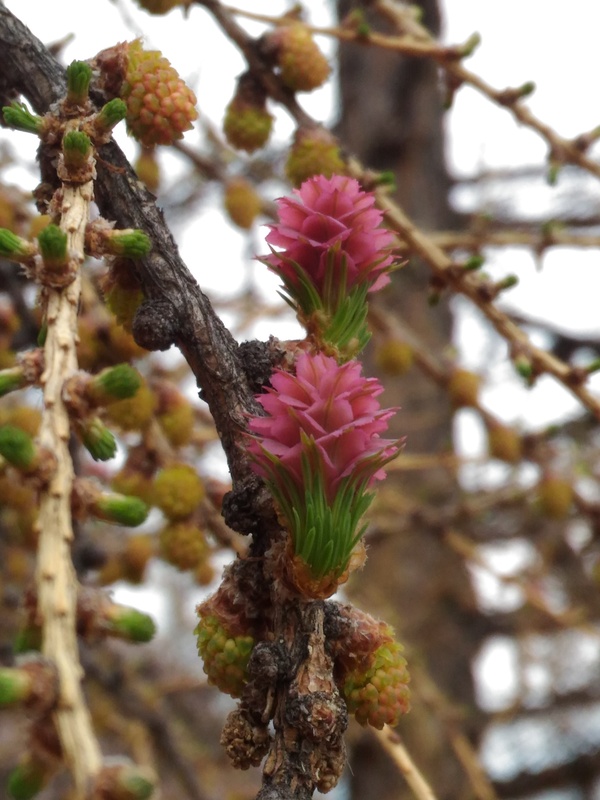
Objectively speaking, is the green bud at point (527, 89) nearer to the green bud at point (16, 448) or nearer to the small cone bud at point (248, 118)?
the small cone bud at point (248, 118)

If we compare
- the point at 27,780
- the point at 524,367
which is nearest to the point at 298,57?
the point at 524,367

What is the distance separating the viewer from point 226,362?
2.10ft

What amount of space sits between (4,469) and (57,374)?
108mm

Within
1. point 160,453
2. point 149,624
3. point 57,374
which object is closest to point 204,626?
point 149,624

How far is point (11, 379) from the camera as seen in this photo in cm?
53

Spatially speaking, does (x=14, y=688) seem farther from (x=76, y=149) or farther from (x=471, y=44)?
(x=471, y=44)

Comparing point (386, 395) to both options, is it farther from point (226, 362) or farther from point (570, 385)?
point (226, 362)

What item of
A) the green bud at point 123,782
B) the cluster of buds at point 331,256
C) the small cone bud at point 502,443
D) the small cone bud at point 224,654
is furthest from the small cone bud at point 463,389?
the green bud at point 123,782

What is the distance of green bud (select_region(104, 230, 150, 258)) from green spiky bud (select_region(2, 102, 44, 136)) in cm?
11

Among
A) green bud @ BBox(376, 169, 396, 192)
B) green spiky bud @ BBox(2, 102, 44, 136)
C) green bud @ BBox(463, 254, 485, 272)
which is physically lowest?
green spiky bud @ BBox(2, 102, 44, 136)

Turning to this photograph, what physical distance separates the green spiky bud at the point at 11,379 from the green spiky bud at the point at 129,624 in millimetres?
144

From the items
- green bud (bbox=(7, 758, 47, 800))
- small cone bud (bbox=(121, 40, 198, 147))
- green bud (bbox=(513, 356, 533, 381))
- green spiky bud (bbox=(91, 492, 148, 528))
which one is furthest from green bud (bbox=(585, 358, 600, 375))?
green bud (bbox=(7, 758, 47, 800))

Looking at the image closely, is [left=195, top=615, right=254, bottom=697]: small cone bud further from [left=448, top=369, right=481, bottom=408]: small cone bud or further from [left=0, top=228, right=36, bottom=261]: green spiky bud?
[left=448, top=369, right=481, bottom=408]: small cone bud

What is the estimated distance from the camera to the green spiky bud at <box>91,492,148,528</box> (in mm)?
518
